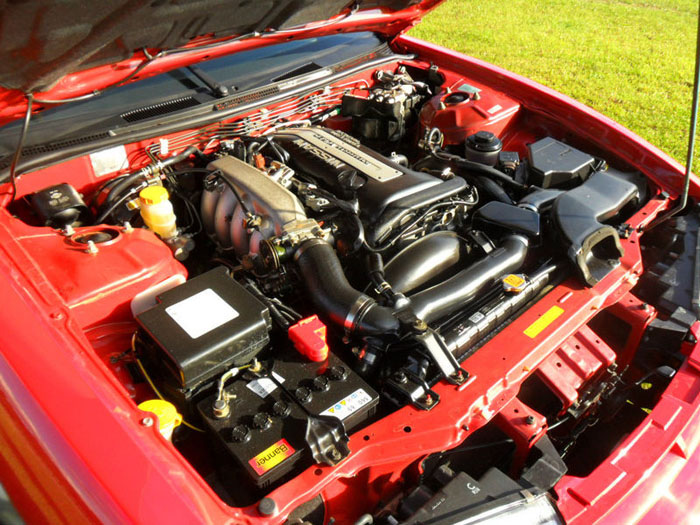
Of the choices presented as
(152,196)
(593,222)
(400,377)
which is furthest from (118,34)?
(593,222)

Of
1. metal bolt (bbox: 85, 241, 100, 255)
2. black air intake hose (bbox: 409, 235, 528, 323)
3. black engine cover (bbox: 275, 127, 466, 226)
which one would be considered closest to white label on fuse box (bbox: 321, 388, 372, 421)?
black air intake hose (bbox: 409, 235, 528, 323)

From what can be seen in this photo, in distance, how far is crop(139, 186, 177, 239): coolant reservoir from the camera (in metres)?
1.90

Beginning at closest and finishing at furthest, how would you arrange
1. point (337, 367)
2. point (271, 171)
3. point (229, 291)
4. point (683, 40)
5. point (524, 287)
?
point (337, 367) < point (229, 291) < point (524, 287) < point (271, 171) < point (683, 40)

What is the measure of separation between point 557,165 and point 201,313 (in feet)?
5.40

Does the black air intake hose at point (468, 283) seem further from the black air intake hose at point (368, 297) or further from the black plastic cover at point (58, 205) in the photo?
the black plastic cover at point (58, 205)

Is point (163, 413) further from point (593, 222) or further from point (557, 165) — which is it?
point (557, 165)

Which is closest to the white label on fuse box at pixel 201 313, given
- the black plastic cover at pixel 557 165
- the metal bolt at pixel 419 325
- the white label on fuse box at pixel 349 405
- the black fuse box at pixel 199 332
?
the black fuse box at pixel 199 332

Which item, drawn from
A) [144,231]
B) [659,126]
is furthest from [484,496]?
[659,126]

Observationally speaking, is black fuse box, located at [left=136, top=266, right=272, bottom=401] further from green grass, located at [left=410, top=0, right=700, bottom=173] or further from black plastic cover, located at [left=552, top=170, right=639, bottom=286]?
green grass, located at [left=410, top=0, right=700, bottom=173]

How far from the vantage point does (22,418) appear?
131cm

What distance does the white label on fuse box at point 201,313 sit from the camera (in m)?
1.53

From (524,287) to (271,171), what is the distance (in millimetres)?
1005

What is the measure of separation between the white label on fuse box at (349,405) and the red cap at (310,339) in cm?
15

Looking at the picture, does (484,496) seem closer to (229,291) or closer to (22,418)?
(229,291)
